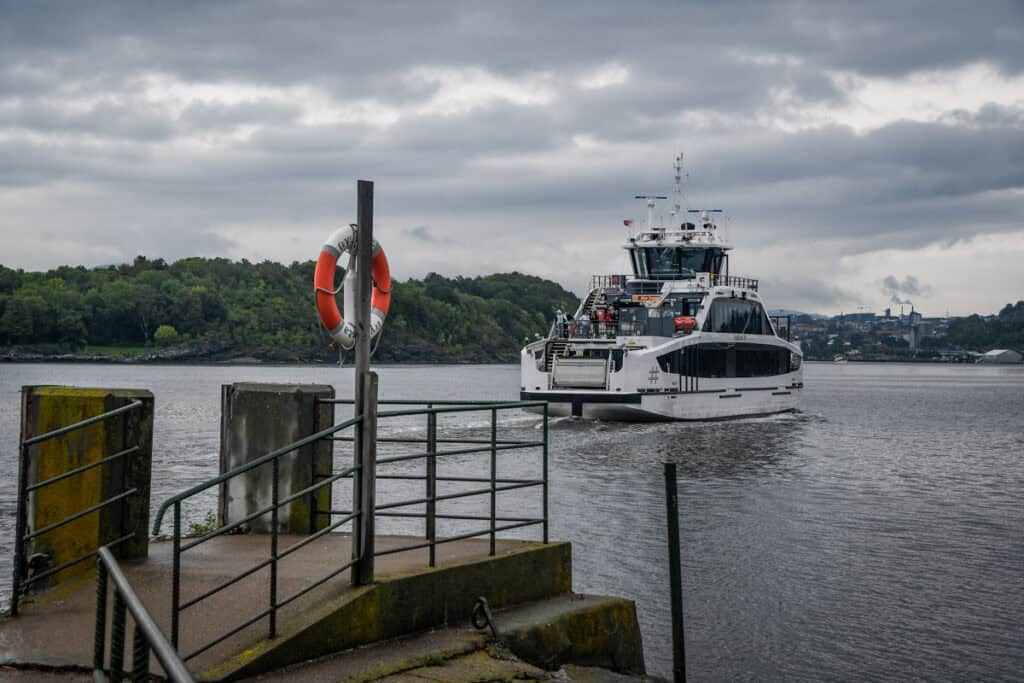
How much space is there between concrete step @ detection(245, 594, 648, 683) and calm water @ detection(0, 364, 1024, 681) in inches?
118

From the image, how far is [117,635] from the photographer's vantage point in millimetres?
3809

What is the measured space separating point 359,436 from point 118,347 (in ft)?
618

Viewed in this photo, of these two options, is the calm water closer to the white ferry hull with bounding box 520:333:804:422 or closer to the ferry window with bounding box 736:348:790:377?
the white ferry hull with bounding box 520:333:804:422

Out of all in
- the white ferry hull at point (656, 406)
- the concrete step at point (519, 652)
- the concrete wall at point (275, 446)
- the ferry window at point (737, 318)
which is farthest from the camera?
the ferry window at point (737, 318)

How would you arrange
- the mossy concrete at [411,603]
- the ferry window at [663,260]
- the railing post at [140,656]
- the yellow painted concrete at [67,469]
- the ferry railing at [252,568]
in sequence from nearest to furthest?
the railing post at [140,656] → the ferry railing at [252,568] → the mossy concrete at [411,603] → the yellow painted concrete at [67,469] → the ferry window at [663,260]

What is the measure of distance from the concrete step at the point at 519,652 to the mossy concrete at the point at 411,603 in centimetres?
8

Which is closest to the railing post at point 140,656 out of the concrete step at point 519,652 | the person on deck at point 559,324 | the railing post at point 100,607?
the railing post at point 100,607

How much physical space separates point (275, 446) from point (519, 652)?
2813 millimetres

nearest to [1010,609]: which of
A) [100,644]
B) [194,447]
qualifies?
[100,644]

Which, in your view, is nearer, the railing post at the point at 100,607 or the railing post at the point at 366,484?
the railing post at the point at 100,607

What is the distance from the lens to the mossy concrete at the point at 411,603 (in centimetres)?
618

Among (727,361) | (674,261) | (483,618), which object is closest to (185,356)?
(674,261)

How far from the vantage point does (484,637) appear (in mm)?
7211

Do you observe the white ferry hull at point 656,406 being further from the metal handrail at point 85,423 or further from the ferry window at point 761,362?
the metal handrail at point 85,423
